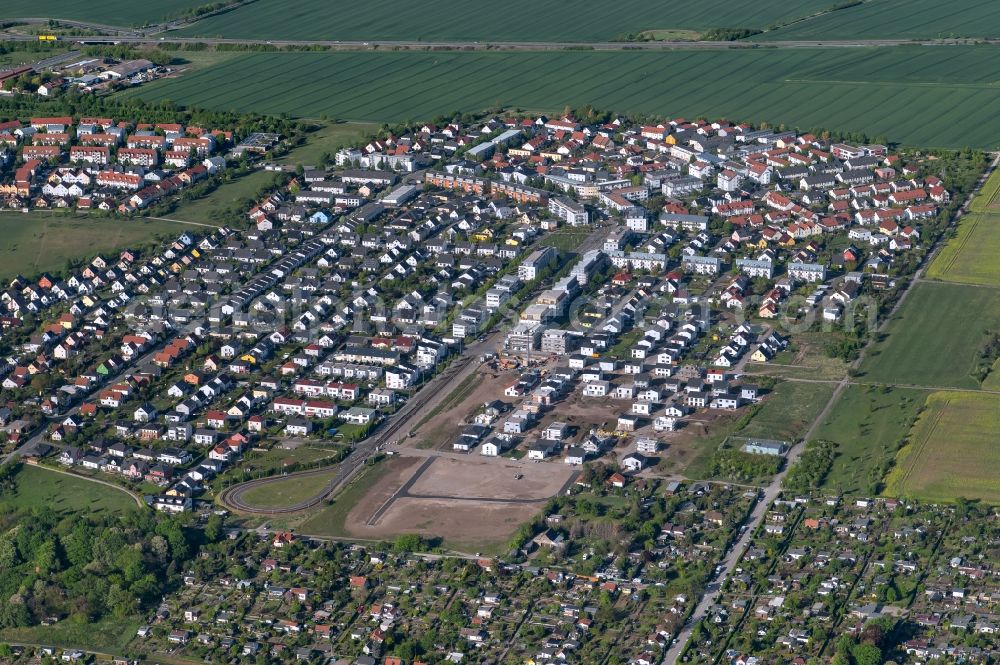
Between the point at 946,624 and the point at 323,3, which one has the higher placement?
the point at 323,3

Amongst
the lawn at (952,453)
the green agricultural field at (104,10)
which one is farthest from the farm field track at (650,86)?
the lawn at (952,453)

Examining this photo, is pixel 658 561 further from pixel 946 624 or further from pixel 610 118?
pixel 610 118

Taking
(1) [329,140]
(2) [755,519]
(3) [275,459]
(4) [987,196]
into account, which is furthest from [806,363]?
(1) [329,140]

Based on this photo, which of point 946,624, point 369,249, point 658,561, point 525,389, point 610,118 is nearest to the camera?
point 946,624

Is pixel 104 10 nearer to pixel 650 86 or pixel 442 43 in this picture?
pixel 442 43

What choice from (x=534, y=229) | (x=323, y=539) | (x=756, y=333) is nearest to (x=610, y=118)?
(x=534, y=229)
